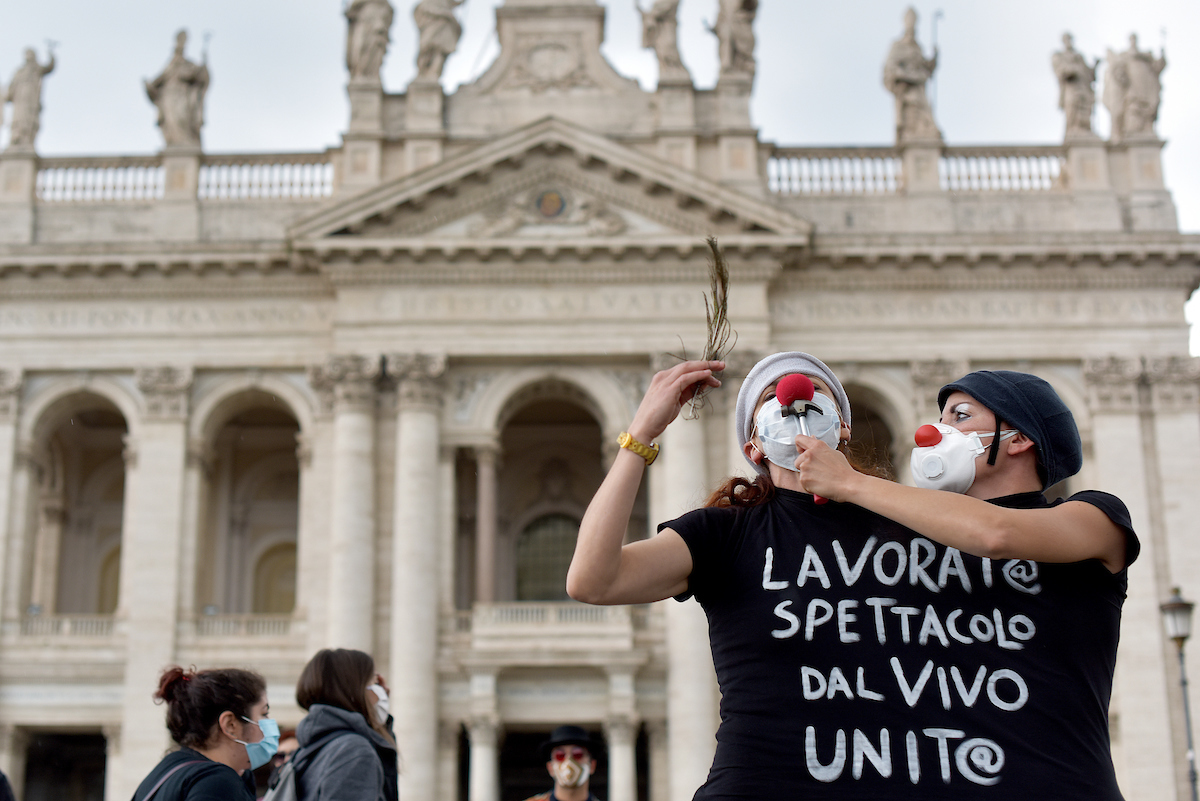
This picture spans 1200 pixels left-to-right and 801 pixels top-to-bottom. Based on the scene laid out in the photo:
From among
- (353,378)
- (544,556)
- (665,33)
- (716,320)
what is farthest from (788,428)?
(544,556)

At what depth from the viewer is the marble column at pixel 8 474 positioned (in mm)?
27297

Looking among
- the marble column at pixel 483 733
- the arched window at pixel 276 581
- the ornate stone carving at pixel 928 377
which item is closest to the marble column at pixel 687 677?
the marble column at pixel 483 733

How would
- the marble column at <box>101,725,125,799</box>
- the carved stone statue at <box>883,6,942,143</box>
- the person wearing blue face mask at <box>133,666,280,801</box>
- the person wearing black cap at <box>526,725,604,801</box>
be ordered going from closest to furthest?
the person wearing blue face mask at <box>133,666,280,801</box> < the person wearing black cap at <box>526,725,604,801</box> < the marble column at <box>101,725,125,799</box> < the carved stone statue at <box>883,6,942,143</box>

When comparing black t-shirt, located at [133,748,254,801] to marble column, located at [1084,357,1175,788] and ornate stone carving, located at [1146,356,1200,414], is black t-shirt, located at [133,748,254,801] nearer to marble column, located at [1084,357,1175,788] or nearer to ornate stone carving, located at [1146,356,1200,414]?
marble column, located at [1084,357,1175,788]

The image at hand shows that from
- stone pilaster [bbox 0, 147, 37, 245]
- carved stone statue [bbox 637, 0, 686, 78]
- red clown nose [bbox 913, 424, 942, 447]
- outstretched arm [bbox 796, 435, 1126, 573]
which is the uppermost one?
carved stone statue [bbox 637, 0, 686, 78]

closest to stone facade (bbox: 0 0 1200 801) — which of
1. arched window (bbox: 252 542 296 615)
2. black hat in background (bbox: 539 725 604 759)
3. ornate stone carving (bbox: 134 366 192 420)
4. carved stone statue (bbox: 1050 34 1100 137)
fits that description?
ornate stone carving (bbox: 134 366 192 420)

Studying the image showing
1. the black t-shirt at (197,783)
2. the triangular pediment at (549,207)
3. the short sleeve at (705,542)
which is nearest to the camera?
the short sleeve at (705,542)

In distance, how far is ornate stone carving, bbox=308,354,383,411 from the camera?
2719 cm

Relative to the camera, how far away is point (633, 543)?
10.8ft

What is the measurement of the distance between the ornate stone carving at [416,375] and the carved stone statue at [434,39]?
679 centimetres

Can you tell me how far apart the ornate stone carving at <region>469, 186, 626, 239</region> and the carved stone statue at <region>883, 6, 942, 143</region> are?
708 centimetres

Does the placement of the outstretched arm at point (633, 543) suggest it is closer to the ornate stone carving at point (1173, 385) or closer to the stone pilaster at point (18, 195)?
the ornate stone carving at point (1173, 385)

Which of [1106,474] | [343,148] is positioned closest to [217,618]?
[343,148]

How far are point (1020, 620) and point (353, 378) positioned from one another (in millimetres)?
24755
